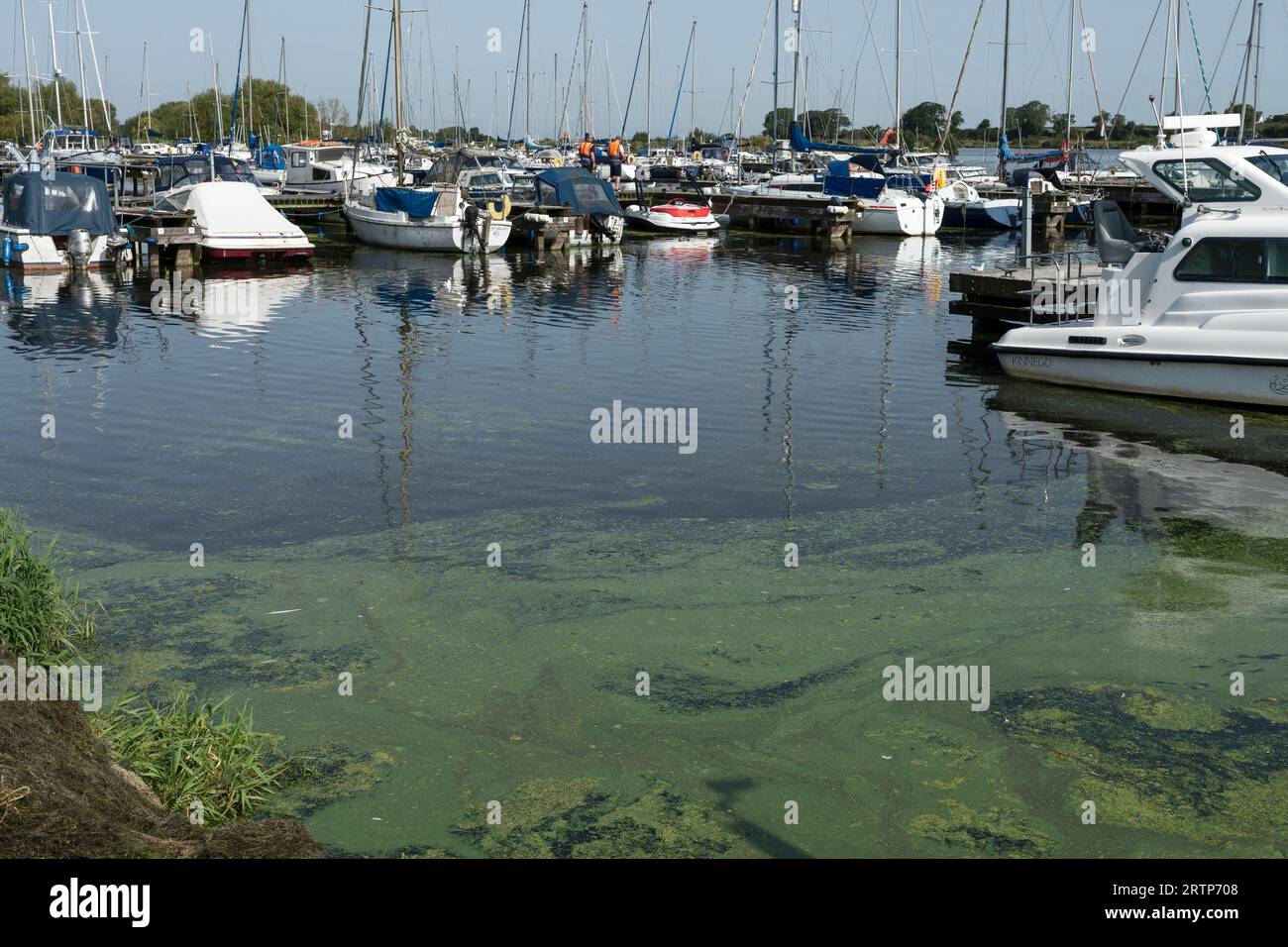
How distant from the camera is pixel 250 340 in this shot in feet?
72.9

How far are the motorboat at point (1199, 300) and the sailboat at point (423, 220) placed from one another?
22.6 metres

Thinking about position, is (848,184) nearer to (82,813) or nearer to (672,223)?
(672,223)

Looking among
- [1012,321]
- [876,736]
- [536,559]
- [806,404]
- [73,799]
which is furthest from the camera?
[1012,321]

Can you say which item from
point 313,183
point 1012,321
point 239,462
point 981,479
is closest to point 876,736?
point 981,479

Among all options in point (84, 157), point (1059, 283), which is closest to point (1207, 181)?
point (1059, 283)

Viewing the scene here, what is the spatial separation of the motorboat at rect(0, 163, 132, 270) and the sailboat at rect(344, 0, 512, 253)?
8.62m

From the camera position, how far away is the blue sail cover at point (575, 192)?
41.8m

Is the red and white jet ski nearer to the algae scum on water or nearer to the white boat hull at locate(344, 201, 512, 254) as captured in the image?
the white boat hull at locate(344, 201, 512, 254)

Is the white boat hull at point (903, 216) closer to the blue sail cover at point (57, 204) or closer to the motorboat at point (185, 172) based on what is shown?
the motorboat at point (185, 172)

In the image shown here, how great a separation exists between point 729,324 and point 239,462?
13.1 metres

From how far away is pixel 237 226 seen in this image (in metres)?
34.0

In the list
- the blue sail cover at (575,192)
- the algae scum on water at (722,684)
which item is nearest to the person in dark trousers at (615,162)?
the blue sail cover at (575,192)

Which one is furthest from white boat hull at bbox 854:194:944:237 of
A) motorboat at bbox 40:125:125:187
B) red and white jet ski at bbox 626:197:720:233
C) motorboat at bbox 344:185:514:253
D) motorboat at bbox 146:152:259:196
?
motorboat at bbox 40:125:125:187
